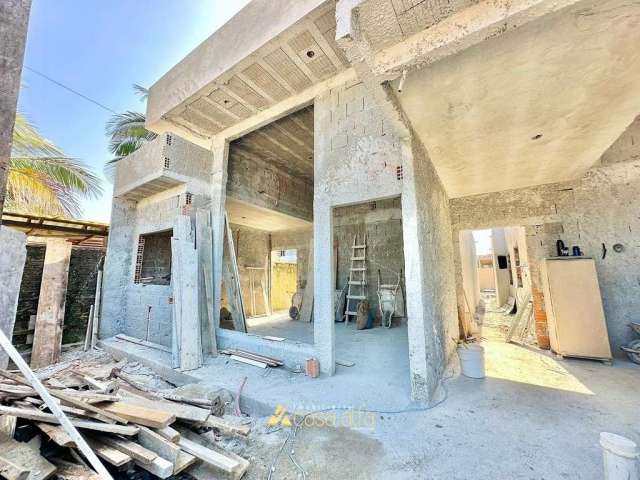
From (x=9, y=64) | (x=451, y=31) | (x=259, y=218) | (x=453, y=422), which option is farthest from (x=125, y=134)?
(x=453, y=422)

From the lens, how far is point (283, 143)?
5645 mm

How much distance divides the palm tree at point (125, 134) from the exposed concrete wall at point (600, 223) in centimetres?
1106

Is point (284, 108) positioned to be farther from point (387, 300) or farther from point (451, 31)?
point (387, 300)

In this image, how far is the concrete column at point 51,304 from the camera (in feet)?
14.9

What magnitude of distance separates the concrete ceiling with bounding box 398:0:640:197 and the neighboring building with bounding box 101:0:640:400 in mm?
15

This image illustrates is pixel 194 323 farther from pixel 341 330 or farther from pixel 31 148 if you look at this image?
pixel 31 148

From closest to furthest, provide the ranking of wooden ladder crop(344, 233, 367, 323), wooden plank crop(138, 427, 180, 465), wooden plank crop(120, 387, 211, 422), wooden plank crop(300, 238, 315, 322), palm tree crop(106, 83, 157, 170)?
wooden plank crop(138, 427, 180, 465), wooden plank crop(120, 387, 211, 422), wooden ladder crop(344, 233, 367, 323), wooden plank crop(300, 238, 315, 322), palm tree crop(106, 83, 157, 170)

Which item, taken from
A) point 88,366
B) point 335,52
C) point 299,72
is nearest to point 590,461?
point 335,52

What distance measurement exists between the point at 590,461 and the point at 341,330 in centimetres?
437

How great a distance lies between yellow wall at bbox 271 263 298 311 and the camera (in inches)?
382

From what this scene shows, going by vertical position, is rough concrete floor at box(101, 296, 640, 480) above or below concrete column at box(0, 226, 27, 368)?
below

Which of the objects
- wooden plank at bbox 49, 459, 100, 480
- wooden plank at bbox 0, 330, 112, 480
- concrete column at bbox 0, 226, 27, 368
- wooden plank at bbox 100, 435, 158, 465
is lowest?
wooden plank at bbox 49, 459, 100, 480

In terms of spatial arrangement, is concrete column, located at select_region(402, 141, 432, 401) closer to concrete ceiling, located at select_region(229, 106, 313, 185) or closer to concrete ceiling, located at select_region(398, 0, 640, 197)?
concrete ceiling, located at select_region(398, 0, 640, 197)

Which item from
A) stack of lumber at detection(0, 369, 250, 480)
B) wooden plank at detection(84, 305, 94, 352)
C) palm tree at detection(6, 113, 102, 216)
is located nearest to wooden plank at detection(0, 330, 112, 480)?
stack of lumber at detection(0, 369, 250, 480)
